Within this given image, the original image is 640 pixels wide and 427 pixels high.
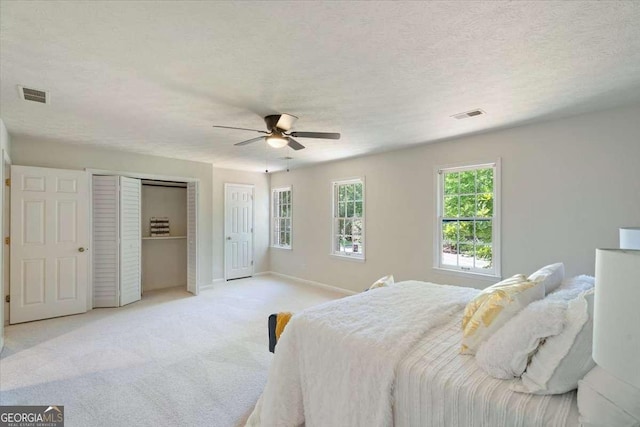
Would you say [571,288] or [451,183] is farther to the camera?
[451,183]

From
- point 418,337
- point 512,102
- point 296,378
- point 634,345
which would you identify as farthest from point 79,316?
point 512,102

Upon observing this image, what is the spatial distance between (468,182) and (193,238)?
15.9 ft

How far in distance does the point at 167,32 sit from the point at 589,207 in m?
4.10

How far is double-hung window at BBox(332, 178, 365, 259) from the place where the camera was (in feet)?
18.0

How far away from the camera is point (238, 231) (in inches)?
267

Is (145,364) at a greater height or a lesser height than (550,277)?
lesser

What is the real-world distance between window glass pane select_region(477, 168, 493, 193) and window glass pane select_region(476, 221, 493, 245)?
435 mm

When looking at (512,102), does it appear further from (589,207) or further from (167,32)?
(167,32)

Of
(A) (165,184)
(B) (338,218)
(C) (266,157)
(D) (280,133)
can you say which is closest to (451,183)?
(B) (338,218)

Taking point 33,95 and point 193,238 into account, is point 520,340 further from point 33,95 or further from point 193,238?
point 193,238

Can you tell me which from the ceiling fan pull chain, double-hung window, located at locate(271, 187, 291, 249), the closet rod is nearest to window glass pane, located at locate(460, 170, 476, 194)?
the ceiling fan pull chain

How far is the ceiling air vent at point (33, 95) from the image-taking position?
2.56 meters

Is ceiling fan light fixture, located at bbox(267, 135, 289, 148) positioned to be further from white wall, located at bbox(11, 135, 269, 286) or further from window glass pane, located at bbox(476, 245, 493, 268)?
white wall, located at bbox(11, 135, 269, 286)

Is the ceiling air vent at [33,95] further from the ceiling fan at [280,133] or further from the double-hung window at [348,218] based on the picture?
the double-hung window at [348,218]
